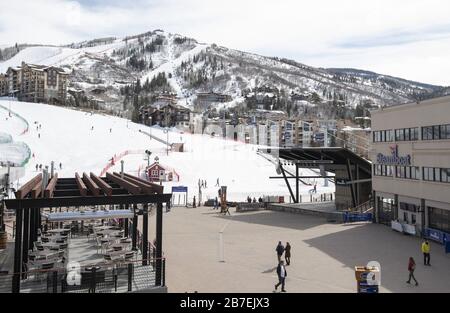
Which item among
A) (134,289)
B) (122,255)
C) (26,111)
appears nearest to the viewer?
(134,289)

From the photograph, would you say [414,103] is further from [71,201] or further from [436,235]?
[71,201]

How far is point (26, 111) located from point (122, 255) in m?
91.5

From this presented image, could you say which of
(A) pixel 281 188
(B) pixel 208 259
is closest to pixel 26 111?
(A) pixel 281 188

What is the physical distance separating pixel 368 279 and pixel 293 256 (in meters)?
7.68

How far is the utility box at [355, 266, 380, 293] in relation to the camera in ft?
41.0

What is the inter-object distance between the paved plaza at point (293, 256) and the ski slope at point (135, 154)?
20.0 m

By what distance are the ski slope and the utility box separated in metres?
36.3

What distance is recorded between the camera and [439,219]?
25281 mm

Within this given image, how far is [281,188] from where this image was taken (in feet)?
186

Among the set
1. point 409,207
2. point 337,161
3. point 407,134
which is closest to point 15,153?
point 337,161

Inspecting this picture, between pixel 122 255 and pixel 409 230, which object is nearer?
pixel 122 255

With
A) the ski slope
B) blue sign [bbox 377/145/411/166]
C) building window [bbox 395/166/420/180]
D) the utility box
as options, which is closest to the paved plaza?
the utility box
